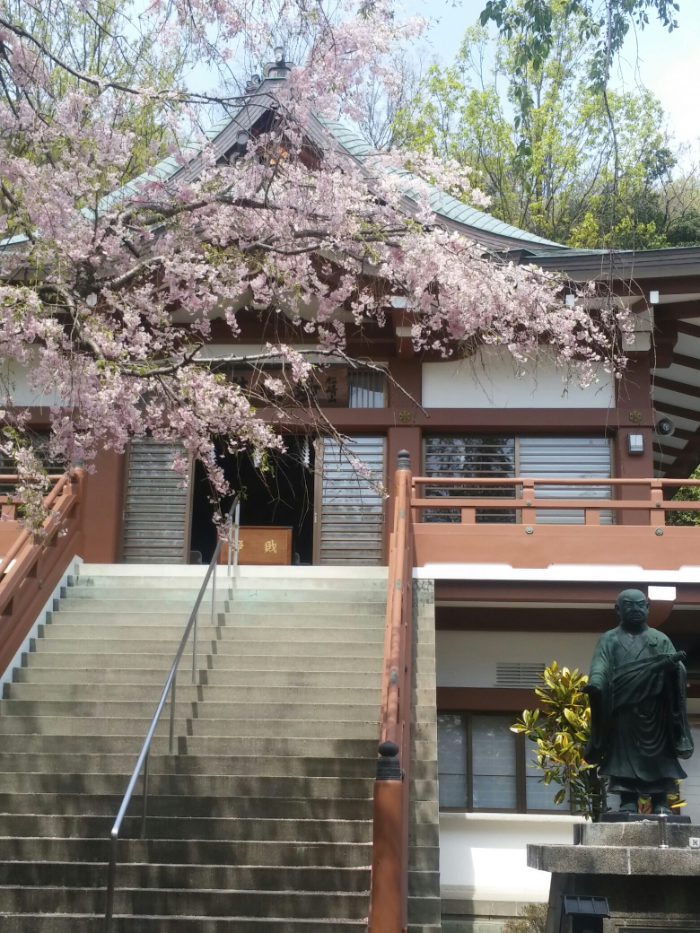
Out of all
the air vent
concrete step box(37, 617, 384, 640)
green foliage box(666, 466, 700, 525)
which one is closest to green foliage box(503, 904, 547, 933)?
concrete step box(37, 617, 384, 640)

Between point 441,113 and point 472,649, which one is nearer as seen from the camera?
point 472,649

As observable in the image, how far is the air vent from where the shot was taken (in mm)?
11664

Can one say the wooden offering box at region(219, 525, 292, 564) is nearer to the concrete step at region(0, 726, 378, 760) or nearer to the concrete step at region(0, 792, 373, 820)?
the concrete step at region(0, 726, 378, 760)

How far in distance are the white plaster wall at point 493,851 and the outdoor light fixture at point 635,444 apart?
13.8 feet

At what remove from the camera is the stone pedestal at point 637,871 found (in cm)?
521

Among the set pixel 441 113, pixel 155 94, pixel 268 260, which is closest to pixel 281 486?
pixel 268 260

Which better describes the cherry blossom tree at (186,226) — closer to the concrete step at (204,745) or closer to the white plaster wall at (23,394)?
the concrete step at (204,745)

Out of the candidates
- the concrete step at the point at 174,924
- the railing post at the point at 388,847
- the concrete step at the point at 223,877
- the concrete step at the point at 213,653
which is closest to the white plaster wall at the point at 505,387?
the concrete step at the point at 213,653

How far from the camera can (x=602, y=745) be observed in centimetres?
612

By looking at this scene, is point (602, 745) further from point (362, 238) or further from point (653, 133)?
point (653, 133)

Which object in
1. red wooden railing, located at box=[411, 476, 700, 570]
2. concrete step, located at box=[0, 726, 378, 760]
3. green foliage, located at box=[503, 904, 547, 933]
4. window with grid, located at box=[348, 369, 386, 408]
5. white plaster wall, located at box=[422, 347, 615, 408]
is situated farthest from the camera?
window with grid, located at box=[348, 369, 386, 408]

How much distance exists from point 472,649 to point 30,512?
20.6 ft

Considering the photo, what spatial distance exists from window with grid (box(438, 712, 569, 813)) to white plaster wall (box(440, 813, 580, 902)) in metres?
0.65

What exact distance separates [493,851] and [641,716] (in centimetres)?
492
